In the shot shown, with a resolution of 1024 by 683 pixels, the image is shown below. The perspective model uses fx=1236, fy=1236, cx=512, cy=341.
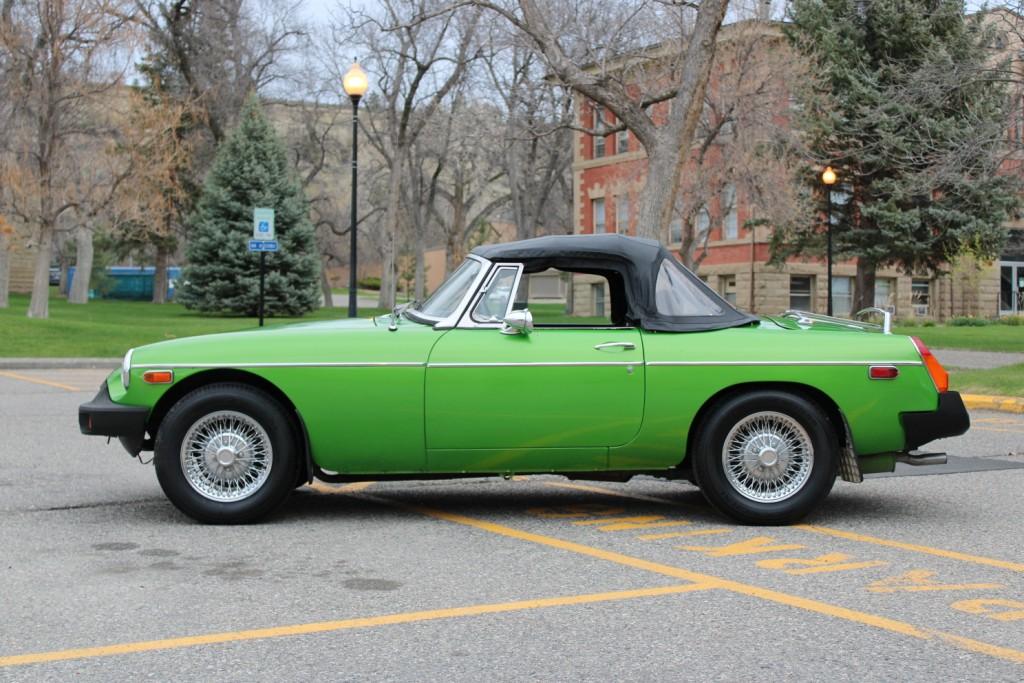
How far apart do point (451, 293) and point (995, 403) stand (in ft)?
32.5

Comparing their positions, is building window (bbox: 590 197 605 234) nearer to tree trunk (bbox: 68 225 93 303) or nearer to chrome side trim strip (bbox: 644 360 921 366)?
tree trunk (bbox: 68 225 93 303)

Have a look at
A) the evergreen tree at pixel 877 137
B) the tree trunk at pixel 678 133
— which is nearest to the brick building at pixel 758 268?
the evergreen tree at pixel 877 137

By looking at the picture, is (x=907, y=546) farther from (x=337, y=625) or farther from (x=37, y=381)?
(x=37, y=381)

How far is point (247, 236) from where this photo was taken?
4481 centimetres

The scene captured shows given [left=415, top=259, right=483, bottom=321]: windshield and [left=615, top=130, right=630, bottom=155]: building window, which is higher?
[left=615, top=130, right=630, bottom=155]: building window

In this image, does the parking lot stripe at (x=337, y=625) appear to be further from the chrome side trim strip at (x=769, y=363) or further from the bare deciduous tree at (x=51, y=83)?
the bare deciduous tree at (x=51, y=83)

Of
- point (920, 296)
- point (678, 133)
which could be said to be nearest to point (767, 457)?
point (678, 133)

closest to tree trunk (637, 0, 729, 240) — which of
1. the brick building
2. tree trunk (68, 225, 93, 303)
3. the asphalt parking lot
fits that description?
the asphalt parking lot

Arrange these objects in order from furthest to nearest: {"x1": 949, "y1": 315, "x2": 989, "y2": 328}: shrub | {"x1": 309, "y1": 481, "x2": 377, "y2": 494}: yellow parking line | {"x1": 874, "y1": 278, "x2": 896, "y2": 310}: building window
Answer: {"x1": 874, "y1": 278, "x2": 896, "y2": 310}: building window < {"x1": 949, "y1": 315, "x2": 989, "y2": 328}: shrub < {"x1": 309, "y1": 481, "x2": 377, "y2": 494}: yellow parking line

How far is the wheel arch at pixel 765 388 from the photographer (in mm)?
7352

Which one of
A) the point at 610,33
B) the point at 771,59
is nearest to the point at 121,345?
the point at 610,33

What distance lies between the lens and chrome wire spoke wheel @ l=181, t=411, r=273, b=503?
718 cm

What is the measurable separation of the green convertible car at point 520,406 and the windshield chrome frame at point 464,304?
0.01 m

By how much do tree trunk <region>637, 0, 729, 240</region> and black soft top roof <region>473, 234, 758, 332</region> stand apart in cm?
1400
